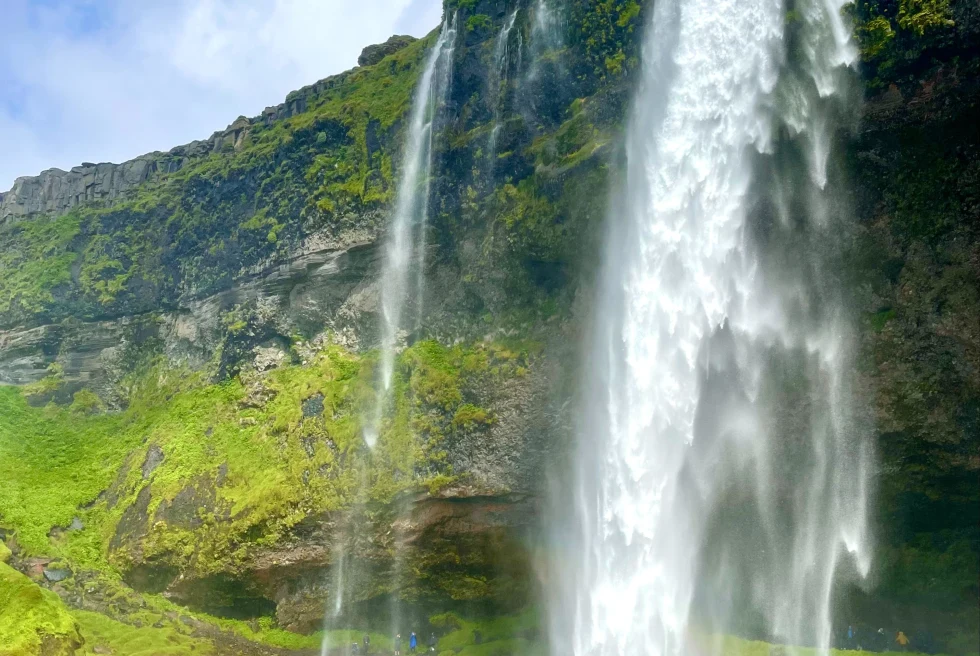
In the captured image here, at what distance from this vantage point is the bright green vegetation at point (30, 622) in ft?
84.1

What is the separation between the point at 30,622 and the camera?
26703 millimetres

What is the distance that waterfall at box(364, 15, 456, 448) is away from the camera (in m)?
38.5

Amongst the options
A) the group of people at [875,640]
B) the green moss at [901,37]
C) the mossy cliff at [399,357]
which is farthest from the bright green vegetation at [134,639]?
the green moss at [901,37]

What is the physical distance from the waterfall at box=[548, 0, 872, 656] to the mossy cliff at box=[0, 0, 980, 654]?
1.48 m

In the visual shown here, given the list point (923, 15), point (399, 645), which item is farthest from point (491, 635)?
point (923, 15)

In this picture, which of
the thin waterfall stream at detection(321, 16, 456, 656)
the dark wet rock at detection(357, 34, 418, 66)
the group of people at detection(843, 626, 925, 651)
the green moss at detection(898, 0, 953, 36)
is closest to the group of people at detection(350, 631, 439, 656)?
the thin waterfall stream at detection(321, 16, 456, 656)

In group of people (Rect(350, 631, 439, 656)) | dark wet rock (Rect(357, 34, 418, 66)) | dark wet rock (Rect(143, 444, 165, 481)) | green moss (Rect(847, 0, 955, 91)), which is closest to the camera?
green moss (Rect(847, 0, 955, 91))

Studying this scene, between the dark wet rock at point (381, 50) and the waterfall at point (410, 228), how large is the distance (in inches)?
403

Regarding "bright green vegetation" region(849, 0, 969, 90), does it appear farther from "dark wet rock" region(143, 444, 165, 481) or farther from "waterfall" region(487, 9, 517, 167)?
"dark wet rock" region(143, 444, 165, 481)

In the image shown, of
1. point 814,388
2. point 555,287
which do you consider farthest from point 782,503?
point 555,287

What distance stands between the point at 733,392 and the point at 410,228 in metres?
18.7

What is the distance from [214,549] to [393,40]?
114 ft

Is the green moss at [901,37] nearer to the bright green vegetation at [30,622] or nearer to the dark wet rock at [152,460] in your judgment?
the bright green vegetation at [30,622]

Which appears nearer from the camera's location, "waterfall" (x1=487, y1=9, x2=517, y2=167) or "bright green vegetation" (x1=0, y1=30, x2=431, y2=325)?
"waterfall" (x1=487, y1=9, x2=517, y2=167)
